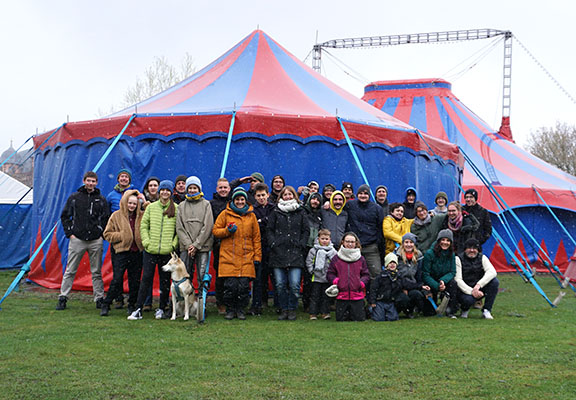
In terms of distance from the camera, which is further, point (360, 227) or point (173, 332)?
point (360, 227)

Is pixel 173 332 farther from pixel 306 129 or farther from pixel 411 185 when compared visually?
pixel 411 185

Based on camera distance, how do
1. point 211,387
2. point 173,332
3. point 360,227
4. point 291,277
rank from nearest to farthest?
point 211,387 < point 173,332 < point 291,277 < point 360,227

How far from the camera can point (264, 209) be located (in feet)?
20.9

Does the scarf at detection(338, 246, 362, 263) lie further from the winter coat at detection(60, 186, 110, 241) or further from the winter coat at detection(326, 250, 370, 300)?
the winter coat at detection(60, 186, 110, 241)

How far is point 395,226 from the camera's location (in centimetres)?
671

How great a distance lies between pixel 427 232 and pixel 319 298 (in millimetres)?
→ 1512

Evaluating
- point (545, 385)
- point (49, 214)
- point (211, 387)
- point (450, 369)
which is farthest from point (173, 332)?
point (49, 214)

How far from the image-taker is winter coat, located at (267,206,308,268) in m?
6.02

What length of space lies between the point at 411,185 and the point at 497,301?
1.87 metres

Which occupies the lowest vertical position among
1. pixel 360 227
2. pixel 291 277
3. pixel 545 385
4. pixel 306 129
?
pixel 545 385

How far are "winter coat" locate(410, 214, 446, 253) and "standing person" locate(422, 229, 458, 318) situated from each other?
47 centimetres

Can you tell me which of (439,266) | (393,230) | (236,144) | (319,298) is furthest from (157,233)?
(439,266)

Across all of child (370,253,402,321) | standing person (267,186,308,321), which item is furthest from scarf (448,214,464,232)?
standing person (267,186,308,321)

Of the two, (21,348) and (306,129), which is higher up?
Answer: (306,129)
